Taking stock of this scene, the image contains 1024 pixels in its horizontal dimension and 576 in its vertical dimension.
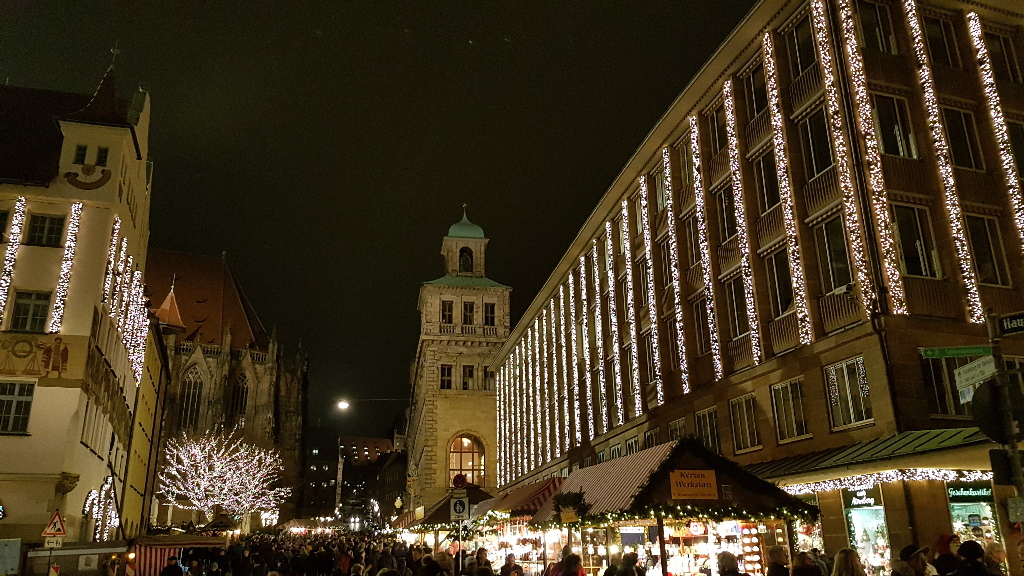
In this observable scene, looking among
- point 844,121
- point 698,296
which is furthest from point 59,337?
point 844,121

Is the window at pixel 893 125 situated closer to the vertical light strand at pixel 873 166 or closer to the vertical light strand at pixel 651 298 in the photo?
the vertical light strand at pixel 873 166

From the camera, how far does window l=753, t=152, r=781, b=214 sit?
20.9 m

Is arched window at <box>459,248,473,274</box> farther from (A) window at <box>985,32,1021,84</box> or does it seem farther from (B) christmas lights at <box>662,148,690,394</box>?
(A) window at <box>985,32,1021,84</box>

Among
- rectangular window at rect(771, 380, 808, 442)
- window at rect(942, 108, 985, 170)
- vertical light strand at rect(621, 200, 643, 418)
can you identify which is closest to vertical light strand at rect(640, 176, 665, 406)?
vertical light strand at rect(621, 200, 643, 418)

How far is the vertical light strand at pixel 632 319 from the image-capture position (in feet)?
93.5

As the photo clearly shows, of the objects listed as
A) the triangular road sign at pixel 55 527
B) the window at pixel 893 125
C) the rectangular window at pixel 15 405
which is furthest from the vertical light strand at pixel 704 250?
the rectangular window at pixel 15 405

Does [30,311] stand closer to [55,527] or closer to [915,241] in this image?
[55,527]

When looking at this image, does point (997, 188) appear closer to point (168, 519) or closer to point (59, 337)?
point (59, 337)

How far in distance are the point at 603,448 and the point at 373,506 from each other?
128m

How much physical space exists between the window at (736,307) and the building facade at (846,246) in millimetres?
59

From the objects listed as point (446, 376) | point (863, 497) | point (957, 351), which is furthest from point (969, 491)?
point (446, 376)

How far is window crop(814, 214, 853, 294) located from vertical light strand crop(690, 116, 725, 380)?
459 centimetres

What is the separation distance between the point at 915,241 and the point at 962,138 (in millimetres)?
3703

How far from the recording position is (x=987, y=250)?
18.2 m
